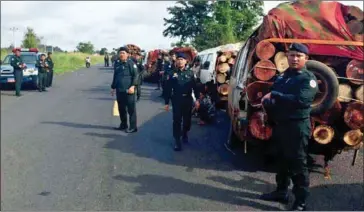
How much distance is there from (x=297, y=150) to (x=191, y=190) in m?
1.44

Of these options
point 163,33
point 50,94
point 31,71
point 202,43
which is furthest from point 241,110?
point 163,33

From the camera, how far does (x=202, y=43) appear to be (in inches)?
1200

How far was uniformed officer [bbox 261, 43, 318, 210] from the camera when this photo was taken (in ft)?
14.9

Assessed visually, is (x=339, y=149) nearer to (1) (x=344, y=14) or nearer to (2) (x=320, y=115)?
(2) (x=320, y=115)

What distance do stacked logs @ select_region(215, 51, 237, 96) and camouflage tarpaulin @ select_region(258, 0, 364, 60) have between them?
496 cm

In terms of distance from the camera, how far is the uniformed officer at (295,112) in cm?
A: 455

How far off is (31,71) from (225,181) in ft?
46.1

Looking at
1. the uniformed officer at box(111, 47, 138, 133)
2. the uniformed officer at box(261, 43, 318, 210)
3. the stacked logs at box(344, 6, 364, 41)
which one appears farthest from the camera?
the uniformed officer at box(111, 47, 138, 133)

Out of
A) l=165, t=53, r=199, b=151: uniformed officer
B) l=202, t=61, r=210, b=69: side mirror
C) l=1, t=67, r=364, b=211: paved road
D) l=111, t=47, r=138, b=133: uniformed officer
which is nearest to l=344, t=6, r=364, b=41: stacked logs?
l=1, t=67, r=364, b=211: paved road

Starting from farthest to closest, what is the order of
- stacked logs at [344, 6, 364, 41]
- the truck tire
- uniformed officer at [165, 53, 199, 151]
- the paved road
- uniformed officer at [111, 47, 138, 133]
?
1. uniformed officer at [111, 47, 138, 133]
2. uniformed officer at [165, 53, 199, 151]
3. stacked logs at [344, 6, 364, 41]
4. the truck tire
5. the paved road

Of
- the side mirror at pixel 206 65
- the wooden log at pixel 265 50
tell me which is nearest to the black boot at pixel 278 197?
the wooden log at pixel 265 50

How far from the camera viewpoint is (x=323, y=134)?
570cm

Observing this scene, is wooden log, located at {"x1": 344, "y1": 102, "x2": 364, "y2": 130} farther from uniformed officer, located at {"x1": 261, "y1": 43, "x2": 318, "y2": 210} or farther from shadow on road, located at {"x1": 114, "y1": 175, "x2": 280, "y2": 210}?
shadow on road, located at {"x1": 114, "y1": 175, "x2": 280, "y2": 210}

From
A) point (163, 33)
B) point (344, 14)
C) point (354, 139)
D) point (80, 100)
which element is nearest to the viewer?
point (354, 139)
